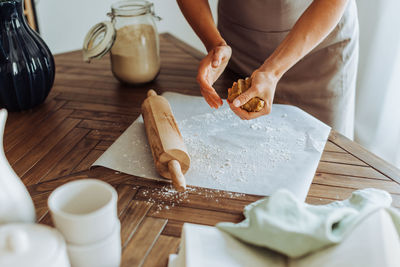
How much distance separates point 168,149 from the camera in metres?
0.77

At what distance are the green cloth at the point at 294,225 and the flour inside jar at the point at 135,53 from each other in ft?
2.35

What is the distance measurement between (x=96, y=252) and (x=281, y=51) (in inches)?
26.8

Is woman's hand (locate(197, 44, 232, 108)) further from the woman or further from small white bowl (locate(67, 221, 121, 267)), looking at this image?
small white bowl (locate(67, 221, 121, 267))

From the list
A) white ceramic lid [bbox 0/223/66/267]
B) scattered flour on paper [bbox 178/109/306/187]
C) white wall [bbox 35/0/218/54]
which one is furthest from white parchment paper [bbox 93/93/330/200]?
white wall [bbox 35/0/218/54]

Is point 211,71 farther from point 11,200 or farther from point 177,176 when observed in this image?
point 11,200

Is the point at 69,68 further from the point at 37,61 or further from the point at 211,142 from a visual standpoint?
the point at 211,142

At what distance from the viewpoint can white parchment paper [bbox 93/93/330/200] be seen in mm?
793

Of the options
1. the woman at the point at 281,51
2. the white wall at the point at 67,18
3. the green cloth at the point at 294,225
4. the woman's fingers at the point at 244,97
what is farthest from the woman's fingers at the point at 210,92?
the white wall at the point at 67,18

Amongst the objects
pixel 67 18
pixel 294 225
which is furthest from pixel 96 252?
pixel 67 18

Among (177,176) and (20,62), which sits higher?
(20,62)

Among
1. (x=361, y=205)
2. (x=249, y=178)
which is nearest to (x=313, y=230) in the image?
(x=361, y=205)

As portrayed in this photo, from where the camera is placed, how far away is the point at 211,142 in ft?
3.06

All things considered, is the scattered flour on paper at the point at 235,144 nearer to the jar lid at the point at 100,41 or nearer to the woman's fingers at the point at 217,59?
the woman's fingers at the point at 217,59

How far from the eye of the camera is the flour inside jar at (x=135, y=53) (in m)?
1.14
